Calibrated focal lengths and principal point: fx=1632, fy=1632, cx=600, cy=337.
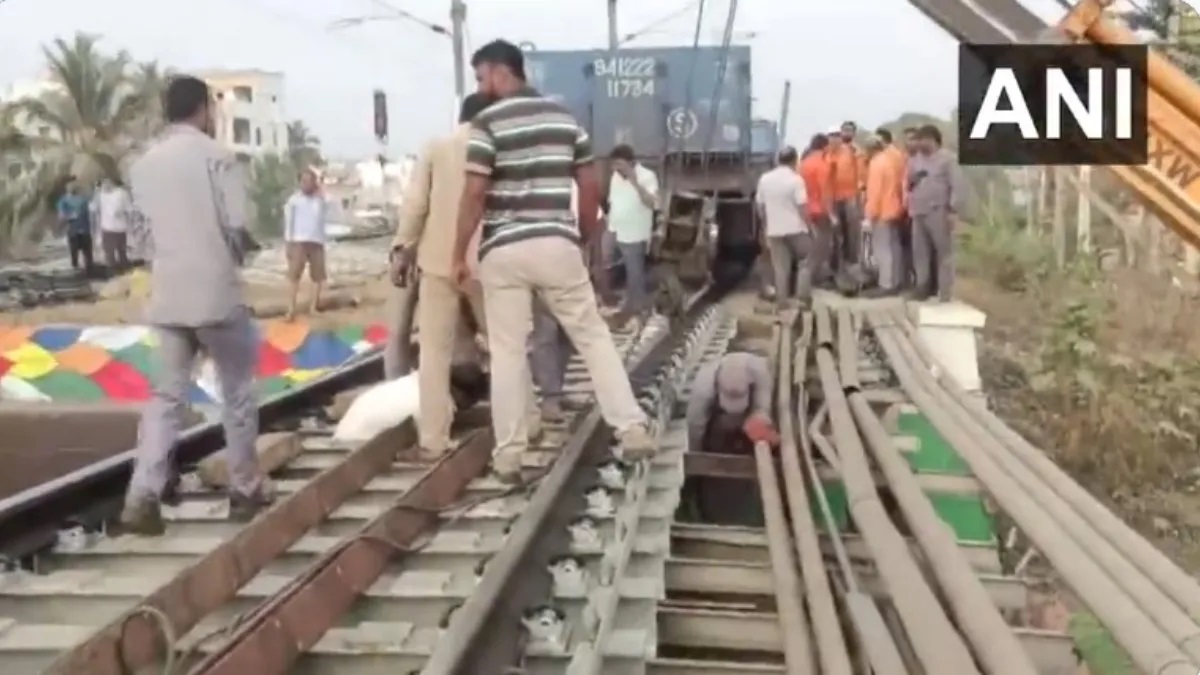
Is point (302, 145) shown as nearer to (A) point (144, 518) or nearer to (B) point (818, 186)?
(B) point (818, 186)

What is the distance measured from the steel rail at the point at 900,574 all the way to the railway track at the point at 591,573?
0.5 inches

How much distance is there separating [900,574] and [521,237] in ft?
7.31

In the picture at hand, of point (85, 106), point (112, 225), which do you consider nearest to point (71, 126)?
point (85, 106)

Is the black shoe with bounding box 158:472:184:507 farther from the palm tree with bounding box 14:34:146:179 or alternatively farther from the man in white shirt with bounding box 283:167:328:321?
the palm tree with bounding box 14:34:146:179

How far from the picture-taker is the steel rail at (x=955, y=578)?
375 centimetres

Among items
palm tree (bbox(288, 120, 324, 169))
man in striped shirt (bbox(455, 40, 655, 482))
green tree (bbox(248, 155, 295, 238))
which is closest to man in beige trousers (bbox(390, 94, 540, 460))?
man in striped shirt (bbox(455, 40, 655, 482))

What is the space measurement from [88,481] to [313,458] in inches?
49.5

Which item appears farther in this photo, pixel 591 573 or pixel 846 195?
pixel 846 195

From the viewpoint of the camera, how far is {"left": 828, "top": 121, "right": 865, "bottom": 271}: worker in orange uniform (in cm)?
1608

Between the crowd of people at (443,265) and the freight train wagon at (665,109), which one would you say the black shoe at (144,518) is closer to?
the crowd of people at (443,265)

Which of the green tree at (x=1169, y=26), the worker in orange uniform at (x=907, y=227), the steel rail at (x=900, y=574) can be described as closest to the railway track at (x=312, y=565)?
the steel rail at (x=900, y=574)

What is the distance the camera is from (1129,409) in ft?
55.3

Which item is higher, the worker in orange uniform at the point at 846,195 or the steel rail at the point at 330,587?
the worker in orange uniform at the point at 846,195

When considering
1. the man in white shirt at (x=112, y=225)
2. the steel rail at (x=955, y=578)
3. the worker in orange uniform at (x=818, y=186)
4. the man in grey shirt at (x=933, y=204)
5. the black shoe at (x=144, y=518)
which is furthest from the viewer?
the man in white shirt at (x=112, y=225)
